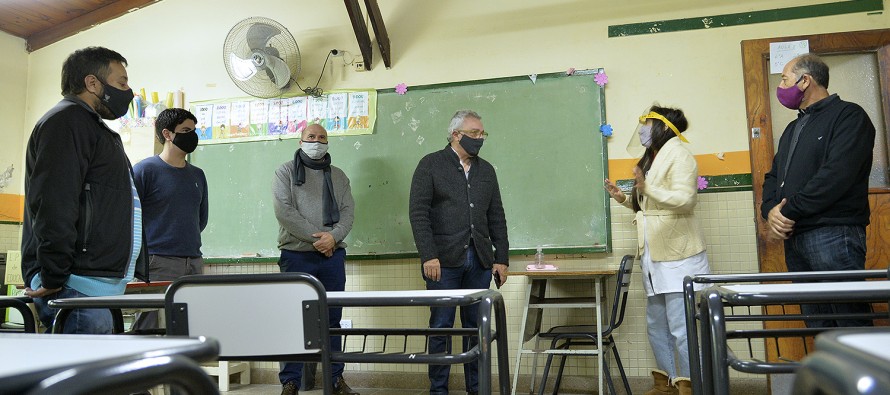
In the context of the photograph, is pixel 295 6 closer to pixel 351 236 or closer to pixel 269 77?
pixel 269 77

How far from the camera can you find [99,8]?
16.8 feet

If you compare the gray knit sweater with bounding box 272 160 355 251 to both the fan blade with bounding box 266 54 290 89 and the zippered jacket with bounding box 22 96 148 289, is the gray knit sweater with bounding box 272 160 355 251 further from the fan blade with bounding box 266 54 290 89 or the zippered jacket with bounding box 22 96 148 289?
the zippered jacket with bounding box 22 96 148 289

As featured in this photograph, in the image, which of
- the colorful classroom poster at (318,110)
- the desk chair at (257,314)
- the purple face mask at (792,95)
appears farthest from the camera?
the colorful classroom poster at (318,110)

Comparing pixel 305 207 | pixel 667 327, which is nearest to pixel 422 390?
pixel 305 207

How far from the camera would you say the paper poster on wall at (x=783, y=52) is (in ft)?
12.2

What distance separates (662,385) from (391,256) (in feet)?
5.95

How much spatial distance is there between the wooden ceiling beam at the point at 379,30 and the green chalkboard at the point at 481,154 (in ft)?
0.80

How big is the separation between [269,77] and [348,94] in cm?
55

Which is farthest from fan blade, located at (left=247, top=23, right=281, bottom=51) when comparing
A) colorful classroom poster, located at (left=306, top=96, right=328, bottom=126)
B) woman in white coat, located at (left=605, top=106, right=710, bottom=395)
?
woman in white coat, located at (left=605, top=106, right=710, bottom=395)

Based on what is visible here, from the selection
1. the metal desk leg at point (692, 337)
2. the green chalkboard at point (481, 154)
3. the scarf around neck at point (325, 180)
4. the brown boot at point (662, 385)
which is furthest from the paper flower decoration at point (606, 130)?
the metal desk leg at point (692, 337)

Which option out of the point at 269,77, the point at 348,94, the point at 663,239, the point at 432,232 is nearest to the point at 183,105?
the point at 269,77

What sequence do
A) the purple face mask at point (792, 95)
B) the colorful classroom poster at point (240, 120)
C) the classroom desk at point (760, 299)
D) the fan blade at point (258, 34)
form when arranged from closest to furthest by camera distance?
1. the classroom desk at point (760, 299)
2. the purple face mask at point (792, 95)
3. the fan blade at point (258, 34)
4. the colorful classroom poster at point (240, 120)

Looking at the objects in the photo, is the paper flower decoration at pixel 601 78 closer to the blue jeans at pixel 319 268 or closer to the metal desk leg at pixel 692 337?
the blue jeans at pixel 319 268

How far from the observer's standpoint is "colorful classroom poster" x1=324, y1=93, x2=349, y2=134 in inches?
176
